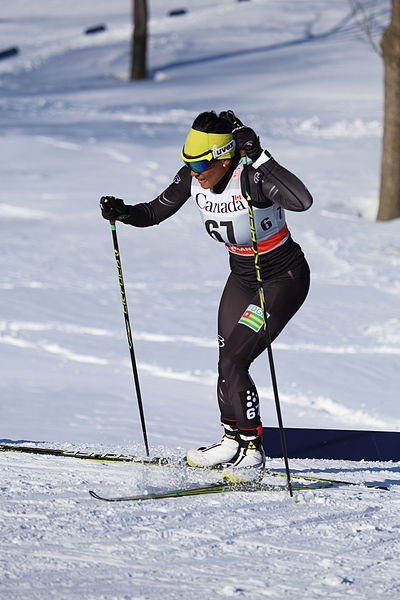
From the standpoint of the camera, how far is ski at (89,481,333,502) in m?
5.19

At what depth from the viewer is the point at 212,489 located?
5.38m

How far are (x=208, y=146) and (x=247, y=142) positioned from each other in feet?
0.63

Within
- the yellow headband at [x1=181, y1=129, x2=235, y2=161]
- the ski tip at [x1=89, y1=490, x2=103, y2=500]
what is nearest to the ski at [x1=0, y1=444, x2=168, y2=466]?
the ski tip at [x1=89, y1=490, x2=103, y2=500]

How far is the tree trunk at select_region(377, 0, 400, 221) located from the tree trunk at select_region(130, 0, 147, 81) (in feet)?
34.5

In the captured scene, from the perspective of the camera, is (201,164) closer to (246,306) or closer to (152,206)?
(152,206)

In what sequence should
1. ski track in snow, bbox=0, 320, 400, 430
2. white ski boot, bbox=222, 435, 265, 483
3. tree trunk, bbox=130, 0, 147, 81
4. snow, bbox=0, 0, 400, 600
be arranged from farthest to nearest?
tree trunk, bbox=130, 0, 147, 81 < ski track in snow, bbox=0, 320, 400, 430 < white ski boot, bbox=222, 435, 265, 483 < snow, bbox=0, 0, 400, 600

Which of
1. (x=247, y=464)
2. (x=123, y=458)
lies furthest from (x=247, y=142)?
(x=123, y=458)

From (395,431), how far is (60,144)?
36.0 feet

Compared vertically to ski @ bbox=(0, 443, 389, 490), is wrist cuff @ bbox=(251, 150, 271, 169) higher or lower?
higher

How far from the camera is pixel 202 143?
5.13 meters

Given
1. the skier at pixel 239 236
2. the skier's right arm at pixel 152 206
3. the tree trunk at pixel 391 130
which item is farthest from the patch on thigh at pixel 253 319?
the tree trunk at pixel 391 130

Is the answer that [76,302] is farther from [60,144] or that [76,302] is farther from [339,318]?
[60,144]

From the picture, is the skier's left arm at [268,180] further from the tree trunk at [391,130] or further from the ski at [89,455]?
the tree trunk at [391,130]

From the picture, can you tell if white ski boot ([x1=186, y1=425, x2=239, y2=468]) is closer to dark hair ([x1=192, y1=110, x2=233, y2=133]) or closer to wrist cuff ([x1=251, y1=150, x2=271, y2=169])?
wrist cuff ([x1=251, y1=150, x2=271, y2=169])
